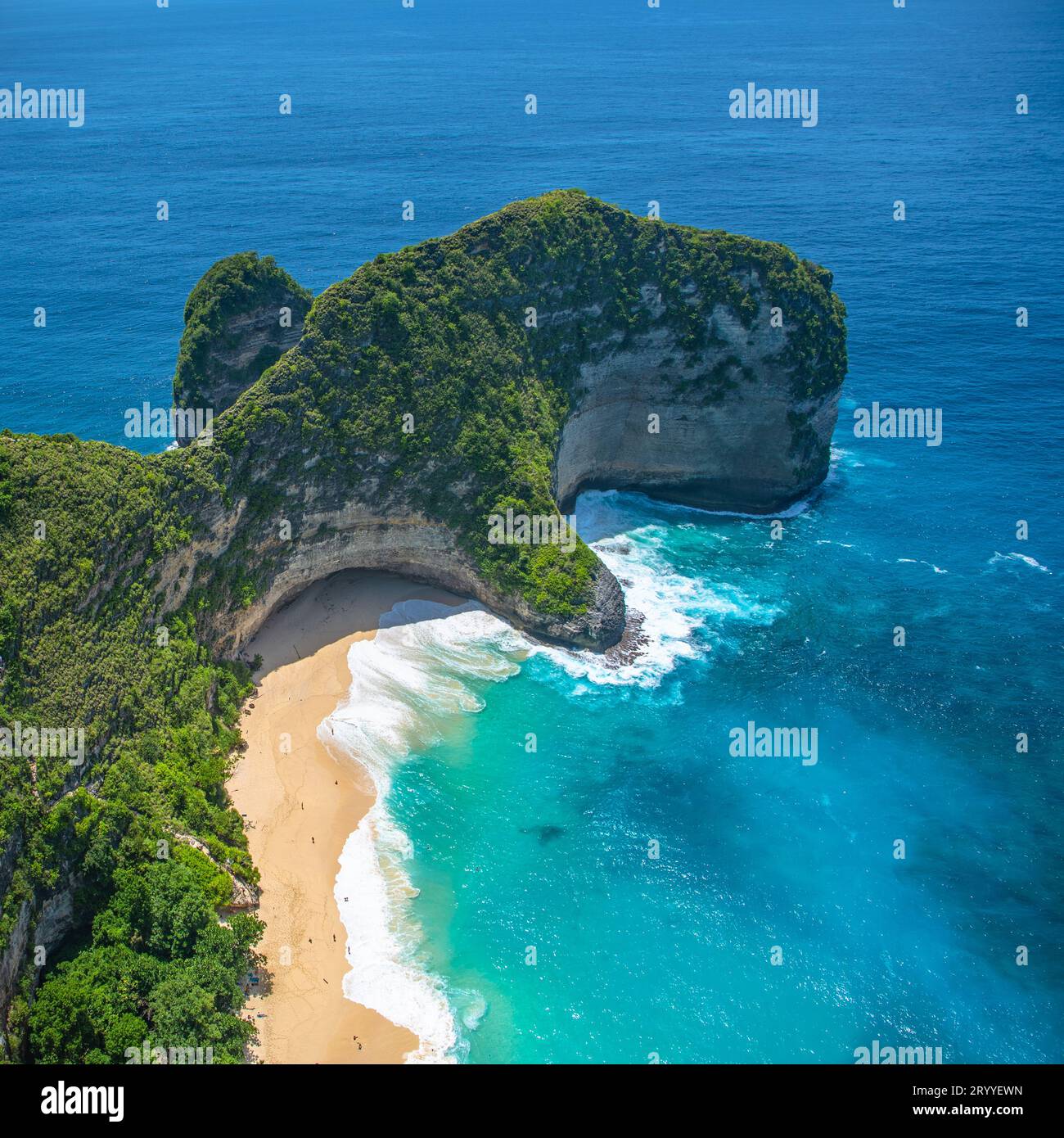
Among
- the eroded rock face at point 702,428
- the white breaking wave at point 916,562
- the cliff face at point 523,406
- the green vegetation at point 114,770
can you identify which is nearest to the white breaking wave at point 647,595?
the cliff face at point 523,406

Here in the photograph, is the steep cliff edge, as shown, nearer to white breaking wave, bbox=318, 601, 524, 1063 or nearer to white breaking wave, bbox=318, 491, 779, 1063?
white breaking wave, bbox=318, 491, 779, 1063

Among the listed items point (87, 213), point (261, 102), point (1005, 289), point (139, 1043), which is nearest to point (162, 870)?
point (139, 1043)

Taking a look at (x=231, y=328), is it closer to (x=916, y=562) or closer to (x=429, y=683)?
(x=429, y=683)

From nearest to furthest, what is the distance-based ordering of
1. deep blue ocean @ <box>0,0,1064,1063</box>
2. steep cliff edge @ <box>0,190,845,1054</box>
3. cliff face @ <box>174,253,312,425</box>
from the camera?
1. steep cliff edge @ <box>0,190,845,1054</box>
2. deep blue ocean @ <box>0,0,1064,1063</box>
3. cliff face @ <box>174,253,312,425</box>

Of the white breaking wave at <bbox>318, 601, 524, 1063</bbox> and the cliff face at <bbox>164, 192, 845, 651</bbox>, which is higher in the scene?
the cliff face at <bbox>164, 192, 845, 651</bbox>

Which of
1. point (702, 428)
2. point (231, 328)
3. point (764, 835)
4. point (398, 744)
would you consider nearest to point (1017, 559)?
point (702, 428)

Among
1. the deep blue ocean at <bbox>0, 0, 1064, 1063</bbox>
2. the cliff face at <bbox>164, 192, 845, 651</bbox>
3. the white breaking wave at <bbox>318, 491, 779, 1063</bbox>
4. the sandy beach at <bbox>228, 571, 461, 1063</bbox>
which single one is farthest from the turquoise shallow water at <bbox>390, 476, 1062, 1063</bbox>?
the cliff face at <bbox>164, 192, 845, 651</bbox>

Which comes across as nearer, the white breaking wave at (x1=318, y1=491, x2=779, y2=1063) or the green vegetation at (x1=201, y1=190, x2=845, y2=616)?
the white breaking wave at (x1=318, y1=491, x2=779, y2=1063)
